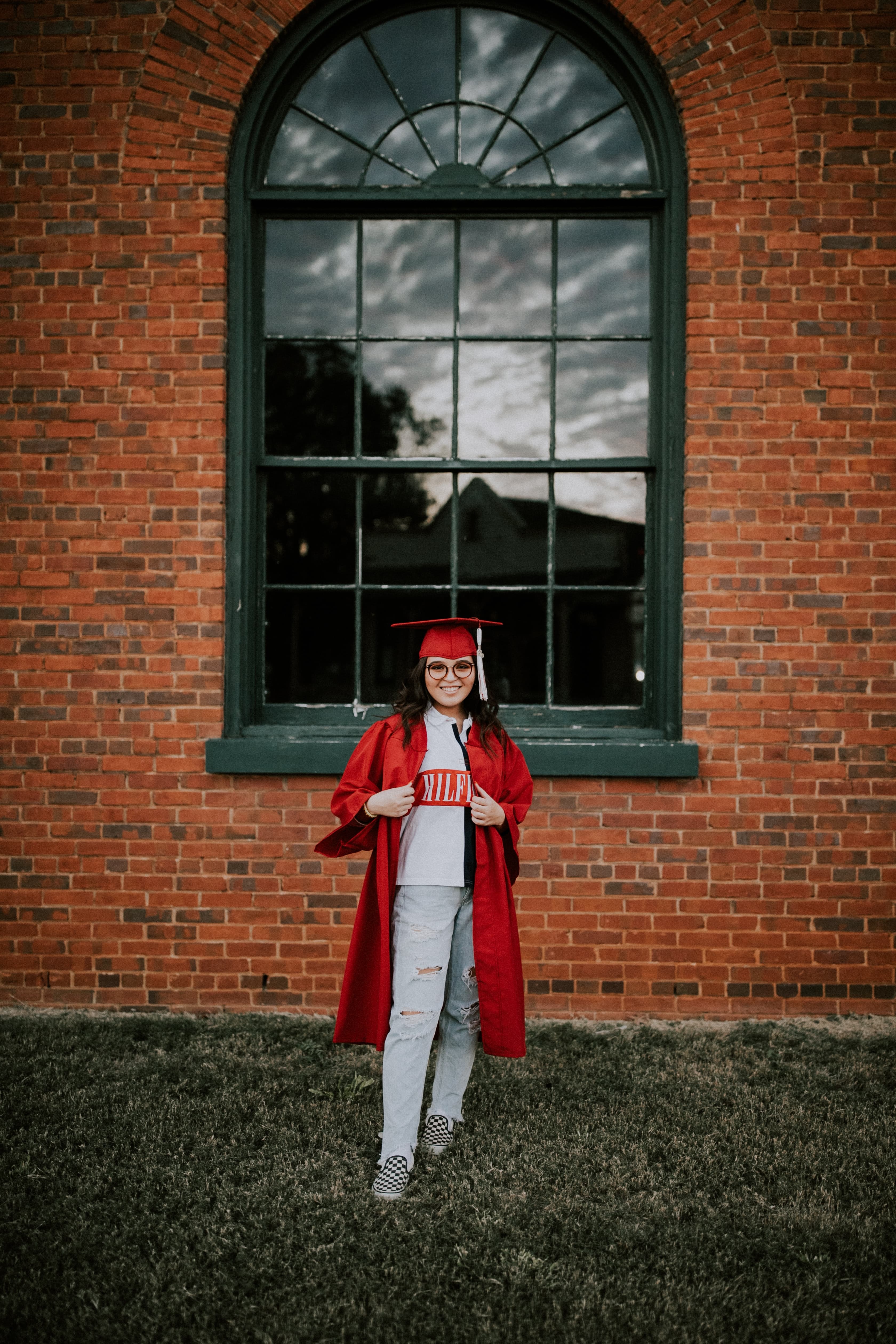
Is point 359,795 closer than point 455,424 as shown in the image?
Yes

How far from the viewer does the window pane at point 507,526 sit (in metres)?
4.54

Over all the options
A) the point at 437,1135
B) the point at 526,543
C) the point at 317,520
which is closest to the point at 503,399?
the point at 526,543

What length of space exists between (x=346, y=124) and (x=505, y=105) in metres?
0.80

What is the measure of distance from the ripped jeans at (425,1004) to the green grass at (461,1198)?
220 mm

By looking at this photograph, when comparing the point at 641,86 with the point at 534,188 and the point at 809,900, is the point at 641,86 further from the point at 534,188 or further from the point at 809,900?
the point at 809,900

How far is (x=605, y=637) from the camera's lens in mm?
4555

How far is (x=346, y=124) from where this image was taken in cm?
452

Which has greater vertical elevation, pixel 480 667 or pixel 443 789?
pixel 480 667

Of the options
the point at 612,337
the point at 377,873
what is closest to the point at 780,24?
the point at 612,337

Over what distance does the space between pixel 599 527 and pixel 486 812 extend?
83.7 inches

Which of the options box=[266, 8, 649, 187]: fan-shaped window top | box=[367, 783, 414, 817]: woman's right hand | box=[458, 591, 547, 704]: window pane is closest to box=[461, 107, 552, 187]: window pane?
box=[266, 8, 649, 187]: fan-shaped window top

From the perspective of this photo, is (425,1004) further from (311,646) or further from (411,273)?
(411,273)

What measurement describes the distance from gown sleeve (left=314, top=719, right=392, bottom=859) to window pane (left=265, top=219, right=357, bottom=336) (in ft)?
8.29

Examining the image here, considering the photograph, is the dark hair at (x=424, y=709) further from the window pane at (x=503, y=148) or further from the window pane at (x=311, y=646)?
the window pane at (x=503, y=148)
